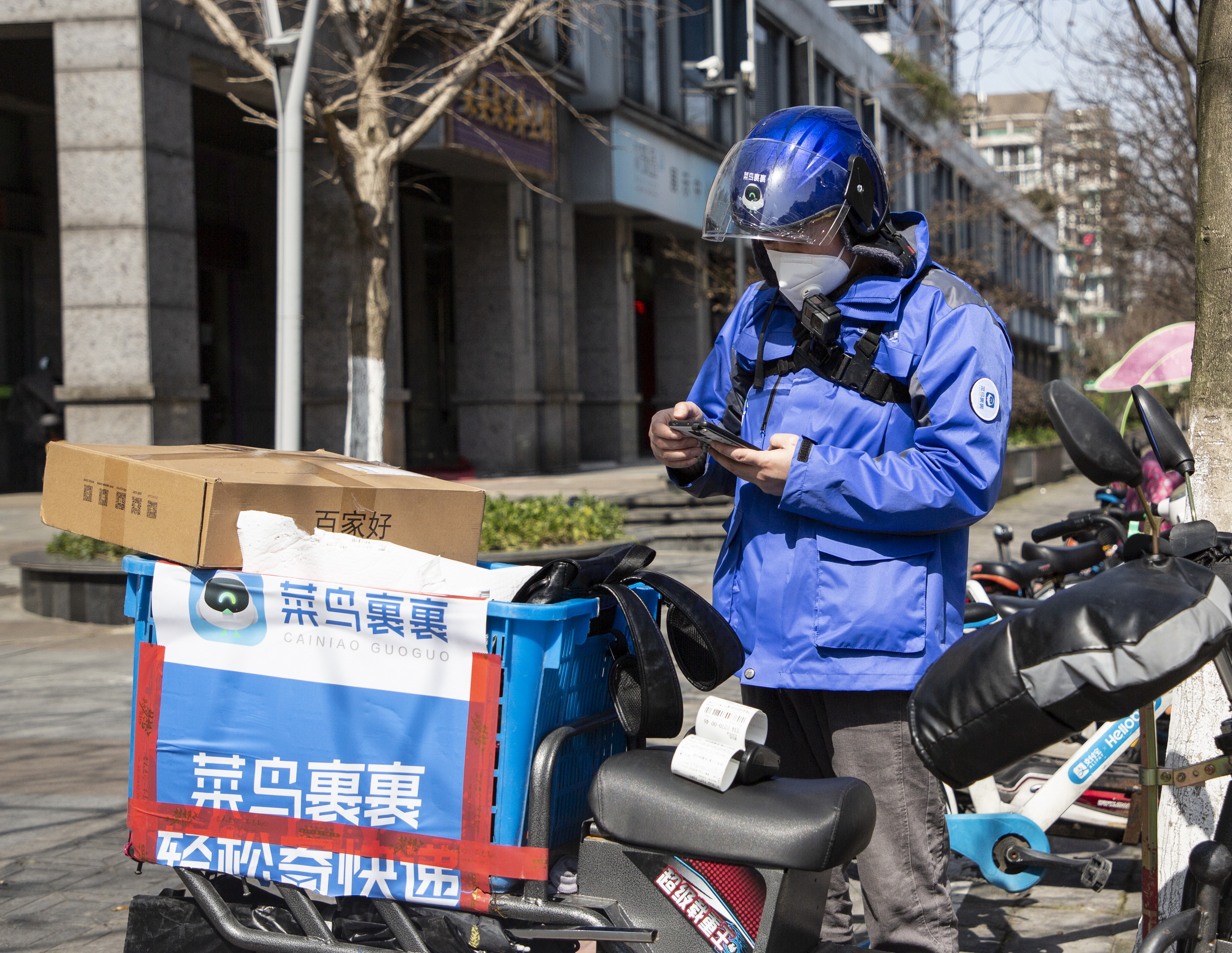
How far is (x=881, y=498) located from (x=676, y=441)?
0.50 m

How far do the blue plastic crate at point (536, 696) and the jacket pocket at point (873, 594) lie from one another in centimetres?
37

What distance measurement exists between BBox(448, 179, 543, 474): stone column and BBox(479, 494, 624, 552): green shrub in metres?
8.65

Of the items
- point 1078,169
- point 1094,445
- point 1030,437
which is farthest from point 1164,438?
point 1030,437

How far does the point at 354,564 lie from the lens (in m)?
2.52

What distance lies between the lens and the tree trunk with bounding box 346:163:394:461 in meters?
9.49

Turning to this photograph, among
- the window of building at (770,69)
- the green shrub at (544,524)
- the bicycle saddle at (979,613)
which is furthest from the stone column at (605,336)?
the bicycle saddle at (979,613)

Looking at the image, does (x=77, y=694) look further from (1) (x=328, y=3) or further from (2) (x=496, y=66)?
(2) (x=496, y=66)

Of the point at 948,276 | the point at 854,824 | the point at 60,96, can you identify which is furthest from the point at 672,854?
the point at 60,96

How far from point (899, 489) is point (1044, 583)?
341 centimetres

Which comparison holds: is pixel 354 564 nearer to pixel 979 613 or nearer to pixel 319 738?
pixel 319 738

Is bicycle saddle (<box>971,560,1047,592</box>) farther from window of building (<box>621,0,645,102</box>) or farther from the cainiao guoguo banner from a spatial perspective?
window of building (<box>621,0,645,102</box>)

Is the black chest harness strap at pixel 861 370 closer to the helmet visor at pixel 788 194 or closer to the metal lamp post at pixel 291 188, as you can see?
the helmet visor at pixel 788 194

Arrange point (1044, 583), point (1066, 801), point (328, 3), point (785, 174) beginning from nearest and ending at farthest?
point (785, 174)
point (1066, 801)
point (1044, 583)
point (328, 3)

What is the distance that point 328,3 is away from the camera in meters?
10.4
